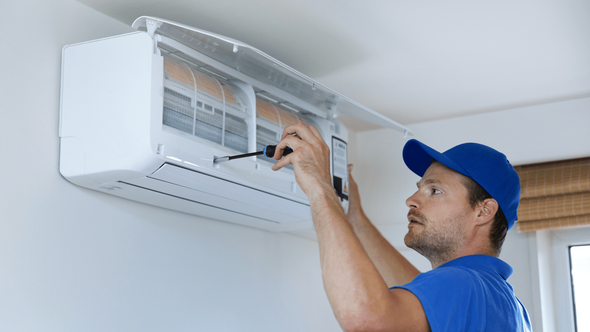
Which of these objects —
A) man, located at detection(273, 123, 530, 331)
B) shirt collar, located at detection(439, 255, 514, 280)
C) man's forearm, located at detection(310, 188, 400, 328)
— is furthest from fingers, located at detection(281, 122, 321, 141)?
shirt collar, located at detection(439, 255, 514, 280)

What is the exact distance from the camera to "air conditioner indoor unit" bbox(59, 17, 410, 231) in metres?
1.33

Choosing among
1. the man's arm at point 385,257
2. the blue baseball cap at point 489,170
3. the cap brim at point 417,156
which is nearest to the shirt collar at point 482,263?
the blue baseball cap at point 489,170

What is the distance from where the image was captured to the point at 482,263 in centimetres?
120

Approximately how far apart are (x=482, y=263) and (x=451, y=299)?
247 mm

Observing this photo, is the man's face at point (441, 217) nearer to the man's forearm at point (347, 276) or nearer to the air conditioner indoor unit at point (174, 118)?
the man's forearm at point (347, 276)

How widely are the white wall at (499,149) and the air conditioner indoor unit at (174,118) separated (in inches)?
39.9

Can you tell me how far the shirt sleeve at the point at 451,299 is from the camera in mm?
964

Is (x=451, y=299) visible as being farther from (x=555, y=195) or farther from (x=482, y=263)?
(x=555, y=195)

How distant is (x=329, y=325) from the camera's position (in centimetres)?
246

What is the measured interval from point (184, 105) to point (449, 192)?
25.5 inches

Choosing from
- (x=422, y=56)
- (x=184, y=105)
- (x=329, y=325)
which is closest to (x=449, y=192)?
(x=184, y=105)

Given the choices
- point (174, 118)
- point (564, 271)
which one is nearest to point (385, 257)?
point (174, 118)

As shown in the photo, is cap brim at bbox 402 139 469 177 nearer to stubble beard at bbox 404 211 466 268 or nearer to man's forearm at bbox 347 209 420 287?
stubble beard at bbox 404 211 466 268

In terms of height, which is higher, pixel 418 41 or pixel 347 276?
pixel 418 41
